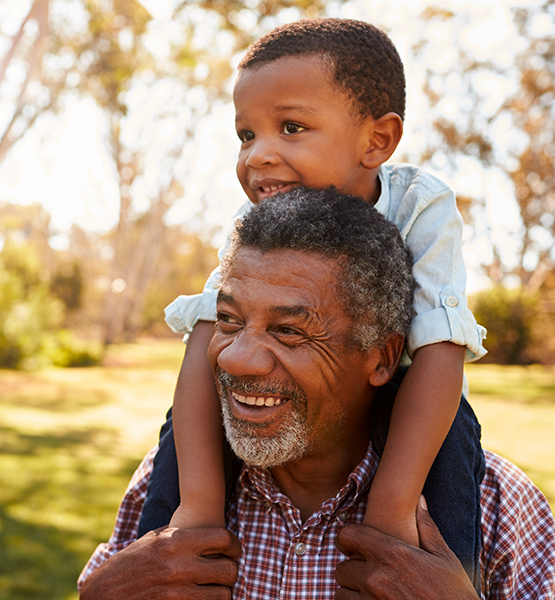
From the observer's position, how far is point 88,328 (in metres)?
39.7

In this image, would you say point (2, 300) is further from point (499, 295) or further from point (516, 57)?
point (516, 57)

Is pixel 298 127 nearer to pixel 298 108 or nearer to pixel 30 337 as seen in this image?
pixel 298 108

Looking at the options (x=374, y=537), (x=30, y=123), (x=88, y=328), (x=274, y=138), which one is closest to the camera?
(x=374, y=537)

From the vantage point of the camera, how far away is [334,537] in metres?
2.07

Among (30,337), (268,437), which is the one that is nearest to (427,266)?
(268,437)

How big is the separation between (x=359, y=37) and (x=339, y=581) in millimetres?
1907

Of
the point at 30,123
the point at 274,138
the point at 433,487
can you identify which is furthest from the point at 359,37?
the point at 30,123

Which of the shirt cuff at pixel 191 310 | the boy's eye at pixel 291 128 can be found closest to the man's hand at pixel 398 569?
the shirt cuff at pixel 191 310

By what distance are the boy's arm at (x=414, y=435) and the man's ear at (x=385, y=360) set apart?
13cm

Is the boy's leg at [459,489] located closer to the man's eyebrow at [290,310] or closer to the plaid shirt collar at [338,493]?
the plaid shirt collar at [338,493]

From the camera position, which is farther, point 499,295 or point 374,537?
point 499,295

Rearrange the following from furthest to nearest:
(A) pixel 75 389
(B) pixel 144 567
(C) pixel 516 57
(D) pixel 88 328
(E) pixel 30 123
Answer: (D) pixel 88 328 → (C) pixel 516 57 → (A) pixel 75 389 → (E) pixel 30 123 → (B) pixel 144 567

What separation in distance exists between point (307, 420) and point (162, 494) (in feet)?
2.20

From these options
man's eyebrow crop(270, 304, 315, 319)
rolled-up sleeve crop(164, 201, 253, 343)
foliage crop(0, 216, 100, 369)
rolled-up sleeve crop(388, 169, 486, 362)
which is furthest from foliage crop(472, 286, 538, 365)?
man's eyebrow crop(270, 304, 315, 319)
